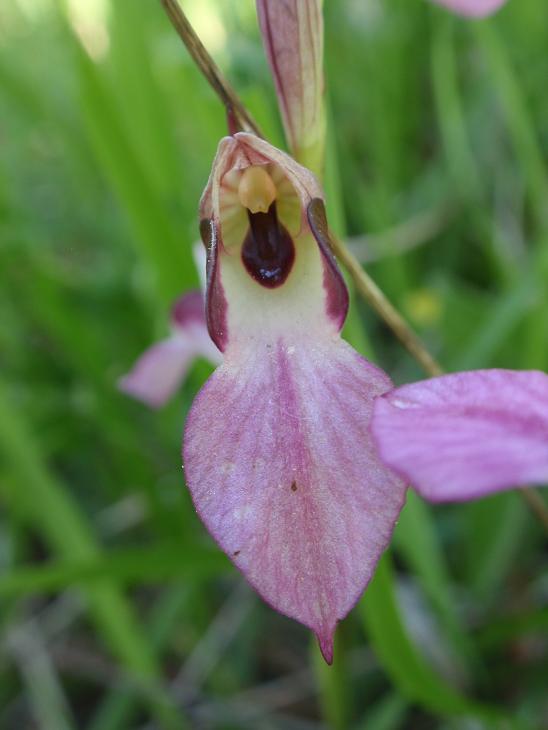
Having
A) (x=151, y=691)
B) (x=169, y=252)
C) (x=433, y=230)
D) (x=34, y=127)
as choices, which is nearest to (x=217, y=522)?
(x=169, y=252)

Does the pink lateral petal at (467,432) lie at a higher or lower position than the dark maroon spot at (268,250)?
lower

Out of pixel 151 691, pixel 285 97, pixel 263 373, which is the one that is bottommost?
pixel 151 691

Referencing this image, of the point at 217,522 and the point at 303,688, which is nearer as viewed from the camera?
the point at 217,522

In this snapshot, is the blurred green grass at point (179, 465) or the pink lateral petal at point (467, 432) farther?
the blurred green grass at point (179, 465)

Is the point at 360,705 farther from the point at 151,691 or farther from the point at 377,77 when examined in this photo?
the point at 377,77

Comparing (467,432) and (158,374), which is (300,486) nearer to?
(467,432)

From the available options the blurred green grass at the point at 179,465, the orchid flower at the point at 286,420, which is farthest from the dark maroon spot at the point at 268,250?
the blurred green grass at the point at 179,465

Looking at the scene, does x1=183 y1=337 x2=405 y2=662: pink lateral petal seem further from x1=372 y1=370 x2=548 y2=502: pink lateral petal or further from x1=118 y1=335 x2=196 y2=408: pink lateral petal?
x1=118 y1=335 x2=196 y2=408: pink lateral petal

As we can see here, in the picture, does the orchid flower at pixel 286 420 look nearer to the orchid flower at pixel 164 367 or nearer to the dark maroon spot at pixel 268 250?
the dark maroon spot at pixel 268 250
